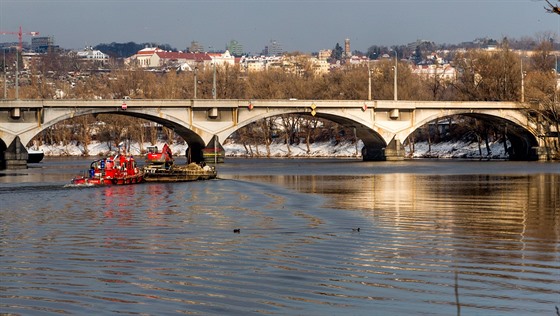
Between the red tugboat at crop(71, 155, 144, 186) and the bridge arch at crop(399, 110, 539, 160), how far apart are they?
42.4 metres

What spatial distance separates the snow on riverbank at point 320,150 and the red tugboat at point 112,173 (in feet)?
183

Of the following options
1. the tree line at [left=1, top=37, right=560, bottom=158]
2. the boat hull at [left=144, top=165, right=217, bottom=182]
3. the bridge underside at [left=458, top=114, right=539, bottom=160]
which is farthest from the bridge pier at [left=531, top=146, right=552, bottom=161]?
the boat hull at [left=144, top=165, right=217, bottom=182]

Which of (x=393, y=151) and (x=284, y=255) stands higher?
(x=393, y=151)

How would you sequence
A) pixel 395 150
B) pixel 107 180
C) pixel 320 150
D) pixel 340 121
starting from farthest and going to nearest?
pixel 320 150 < pixel 340 121 < pixel 395 150 < pixel 107 180

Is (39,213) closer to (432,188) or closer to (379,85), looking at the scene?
(432,188)

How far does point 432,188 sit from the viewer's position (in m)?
53.7

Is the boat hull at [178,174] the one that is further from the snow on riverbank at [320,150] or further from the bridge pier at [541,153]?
the snow on riverbank at [320,150]

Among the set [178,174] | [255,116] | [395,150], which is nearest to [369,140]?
[395,150]

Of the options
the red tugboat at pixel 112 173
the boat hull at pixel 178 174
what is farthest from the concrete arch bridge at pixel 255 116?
the red tugboat at pixel 112 173

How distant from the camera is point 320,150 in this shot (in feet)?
431

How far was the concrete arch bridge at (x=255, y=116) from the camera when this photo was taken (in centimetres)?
8931

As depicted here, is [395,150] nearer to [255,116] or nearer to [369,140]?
[369,140]

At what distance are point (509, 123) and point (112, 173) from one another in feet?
172

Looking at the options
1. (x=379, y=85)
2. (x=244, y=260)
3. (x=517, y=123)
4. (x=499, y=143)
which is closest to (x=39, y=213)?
(x=244, y=260)
